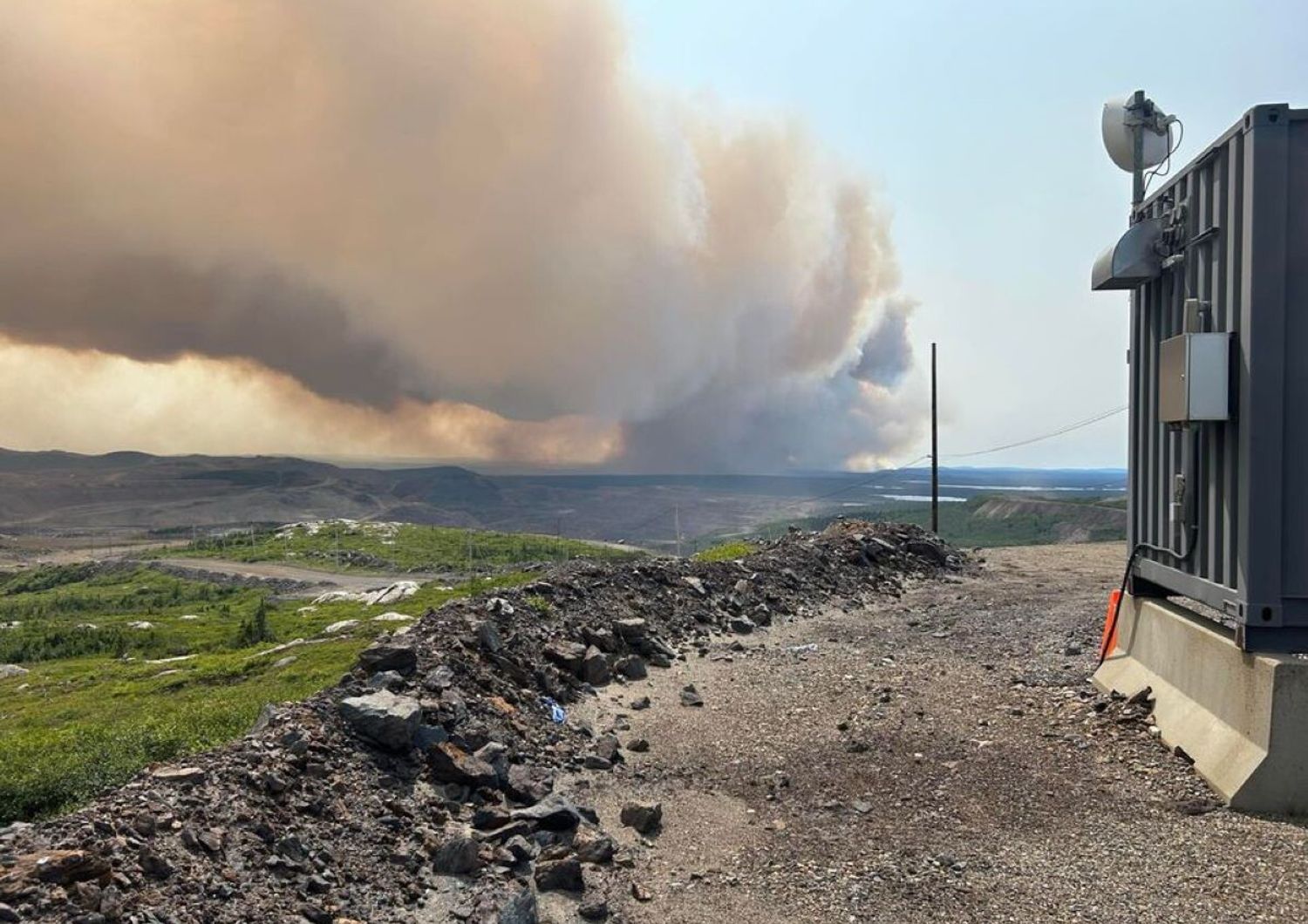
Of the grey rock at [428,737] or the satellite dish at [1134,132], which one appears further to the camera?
the satellite dish at [1134,132]

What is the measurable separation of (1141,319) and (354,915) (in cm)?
977

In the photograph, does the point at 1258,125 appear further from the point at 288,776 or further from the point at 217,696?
the point at 217,696

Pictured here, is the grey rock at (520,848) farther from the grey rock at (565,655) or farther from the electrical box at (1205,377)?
the electrical box at (1205,377)

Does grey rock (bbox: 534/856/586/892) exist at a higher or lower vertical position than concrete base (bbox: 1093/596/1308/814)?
lower

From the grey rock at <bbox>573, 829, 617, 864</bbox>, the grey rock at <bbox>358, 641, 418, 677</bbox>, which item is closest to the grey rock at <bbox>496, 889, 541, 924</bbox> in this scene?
the grey rock at <bbox>573, 829, 617, 864</bbox>

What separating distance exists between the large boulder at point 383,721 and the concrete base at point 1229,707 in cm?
682

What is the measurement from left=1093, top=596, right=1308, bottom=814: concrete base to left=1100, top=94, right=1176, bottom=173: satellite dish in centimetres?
532

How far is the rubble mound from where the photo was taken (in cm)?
440

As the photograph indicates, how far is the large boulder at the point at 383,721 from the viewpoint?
678 centimetres

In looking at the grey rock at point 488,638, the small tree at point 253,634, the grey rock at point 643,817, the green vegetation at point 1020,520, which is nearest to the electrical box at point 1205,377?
the grey rock at point 643,817

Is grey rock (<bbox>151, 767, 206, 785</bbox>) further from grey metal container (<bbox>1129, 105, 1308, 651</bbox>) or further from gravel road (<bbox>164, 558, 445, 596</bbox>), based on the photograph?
gravel road (<bbox>164, 558, 445, 596</bbox>)

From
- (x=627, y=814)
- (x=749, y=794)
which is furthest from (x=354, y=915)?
(x=749, y=794)

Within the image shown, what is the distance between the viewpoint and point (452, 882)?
5.36 meters

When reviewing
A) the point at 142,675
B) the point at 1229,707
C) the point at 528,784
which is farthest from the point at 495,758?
the point at 142,675
